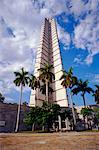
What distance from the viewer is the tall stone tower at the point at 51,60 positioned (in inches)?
3246

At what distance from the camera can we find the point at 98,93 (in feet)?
211

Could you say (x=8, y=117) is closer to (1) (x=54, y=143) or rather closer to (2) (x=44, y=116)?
(2) (x=44, y=116)

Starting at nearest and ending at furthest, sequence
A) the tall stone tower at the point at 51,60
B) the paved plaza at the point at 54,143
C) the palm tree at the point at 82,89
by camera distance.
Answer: the paved plaza at the point at 54,143 < the palm tree at the point at 82,89 < the tall stone tower at the point at 51,60

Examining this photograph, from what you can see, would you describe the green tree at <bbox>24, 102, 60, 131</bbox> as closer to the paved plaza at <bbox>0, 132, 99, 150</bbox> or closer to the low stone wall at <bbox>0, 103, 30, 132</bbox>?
the low stone wall at <bbox>0, 103, 30, 132</bbox>

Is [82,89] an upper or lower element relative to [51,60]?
lower

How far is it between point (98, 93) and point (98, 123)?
10469mm

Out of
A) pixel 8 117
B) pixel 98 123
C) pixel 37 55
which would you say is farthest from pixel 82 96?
pixel 37 55

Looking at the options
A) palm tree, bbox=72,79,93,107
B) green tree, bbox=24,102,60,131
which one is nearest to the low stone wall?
green tree, bbox=24,102,60,131

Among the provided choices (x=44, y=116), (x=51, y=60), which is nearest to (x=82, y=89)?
(x=44, y=116)

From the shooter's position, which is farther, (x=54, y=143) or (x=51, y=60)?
(x=51, y=60)

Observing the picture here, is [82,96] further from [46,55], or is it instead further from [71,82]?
[46,55]

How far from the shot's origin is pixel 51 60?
100 meters

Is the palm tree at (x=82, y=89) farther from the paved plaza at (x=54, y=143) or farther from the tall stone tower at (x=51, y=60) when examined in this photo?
the paved plaza at (x=54, y=143)

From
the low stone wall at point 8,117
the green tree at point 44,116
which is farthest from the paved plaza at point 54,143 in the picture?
the low stone wall at point 8,117
